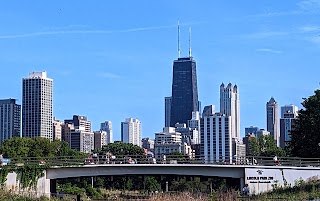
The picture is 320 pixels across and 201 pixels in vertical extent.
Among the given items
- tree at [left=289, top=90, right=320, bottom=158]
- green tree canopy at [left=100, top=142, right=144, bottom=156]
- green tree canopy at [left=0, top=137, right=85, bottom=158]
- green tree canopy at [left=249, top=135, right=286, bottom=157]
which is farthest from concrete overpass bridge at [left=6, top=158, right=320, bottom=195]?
green tree canopy at [left=249, top=135, right=286, bottom=157]

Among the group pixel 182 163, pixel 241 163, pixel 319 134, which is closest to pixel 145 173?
pixel 182 163

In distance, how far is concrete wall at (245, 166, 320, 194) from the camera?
62.3 m

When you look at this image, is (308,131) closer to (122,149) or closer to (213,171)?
(213,171)

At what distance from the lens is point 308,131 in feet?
263

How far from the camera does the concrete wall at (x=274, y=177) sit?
6228 centimetres

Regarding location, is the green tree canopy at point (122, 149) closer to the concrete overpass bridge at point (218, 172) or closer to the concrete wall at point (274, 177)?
the concrete overpass bridge at point (218, 172)

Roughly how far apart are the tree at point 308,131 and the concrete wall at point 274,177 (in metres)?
15.1

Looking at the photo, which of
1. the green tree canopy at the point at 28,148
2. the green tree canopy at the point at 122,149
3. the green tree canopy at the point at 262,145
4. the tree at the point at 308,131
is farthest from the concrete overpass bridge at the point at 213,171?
the green tree canopy at the point at 262,145

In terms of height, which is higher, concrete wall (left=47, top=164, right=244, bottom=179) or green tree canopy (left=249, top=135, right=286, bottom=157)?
green tree canopy (left=249, top=135, right=286, bottom=157)

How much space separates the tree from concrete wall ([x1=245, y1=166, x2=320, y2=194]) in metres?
15.1

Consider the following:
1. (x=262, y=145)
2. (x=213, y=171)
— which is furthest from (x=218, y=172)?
(x=262, y=145)

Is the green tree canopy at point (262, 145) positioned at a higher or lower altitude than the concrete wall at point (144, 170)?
higher

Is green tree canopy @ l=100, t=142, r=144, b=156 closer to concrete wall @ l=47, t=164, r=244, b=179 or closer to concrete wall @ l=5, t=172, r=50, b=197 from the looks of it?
concrete wall @ l=47, t=164, r=244, b=179

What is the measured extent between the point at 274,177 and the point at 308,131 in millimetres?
18723
